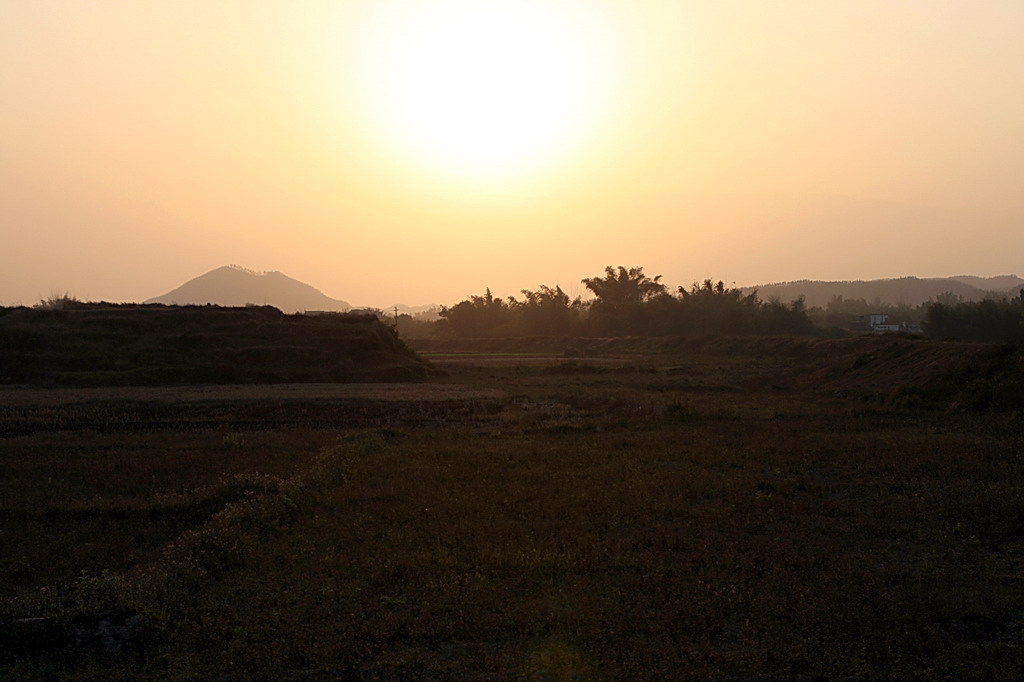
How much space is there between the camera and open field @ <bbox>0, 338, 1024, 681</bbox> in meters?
6.56

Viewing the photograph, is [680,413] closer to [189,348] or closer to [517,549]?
[517,549]

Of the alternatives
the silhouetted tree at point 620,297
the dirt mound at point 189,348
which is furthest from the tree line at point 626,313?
the dirt mound at point 189,348

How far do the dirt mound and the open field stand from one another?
1681 centimetres

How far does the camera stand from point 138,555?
942cm

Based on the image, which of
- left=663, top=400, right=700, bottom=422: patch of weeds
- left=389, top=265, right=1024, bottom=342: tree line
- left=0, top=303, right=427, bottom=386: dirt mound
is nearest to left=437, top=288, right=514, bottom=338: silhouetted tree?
left=389, top=265, right=1024, bottom=342: tree line

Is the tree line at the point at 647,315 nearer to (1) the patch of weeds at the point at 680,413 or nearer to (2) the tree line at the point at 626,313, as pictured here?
(2) the tree line at the point at 626,313

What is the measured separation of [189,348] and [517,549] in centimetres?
3547

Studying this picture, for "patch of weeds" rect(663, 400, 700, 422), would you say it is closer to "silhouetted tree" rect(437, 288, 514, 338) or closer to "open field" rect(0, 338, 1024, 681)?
"open field" rect(0, 338, 1024, 681)

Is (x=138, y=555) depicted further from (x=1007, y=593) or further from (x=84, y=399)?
(x=84, y=399)

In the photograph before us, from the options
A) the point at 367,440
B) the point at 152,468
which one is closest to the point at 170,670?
the point at 152,468

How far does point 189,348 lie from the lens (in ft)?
132

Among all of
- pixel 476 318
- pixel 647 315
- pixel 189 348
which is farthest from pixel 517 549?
pixel 476 318

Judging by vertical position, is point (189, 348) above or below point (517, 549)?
above

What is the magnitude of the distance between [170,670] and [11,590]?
3.12 m
